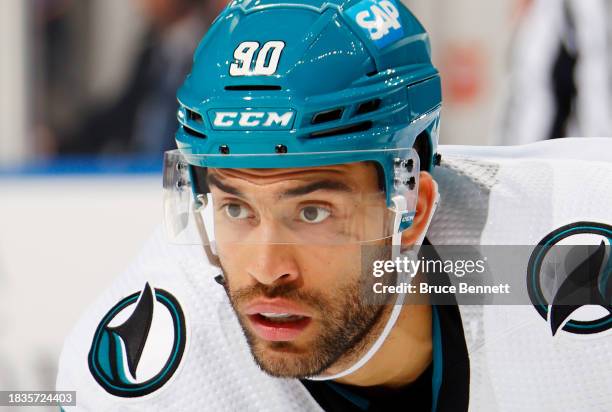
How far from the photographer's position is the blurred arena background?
299 cm

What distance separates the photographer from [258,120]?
5.24 ft

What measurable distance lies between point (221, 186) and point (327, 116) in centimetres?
21

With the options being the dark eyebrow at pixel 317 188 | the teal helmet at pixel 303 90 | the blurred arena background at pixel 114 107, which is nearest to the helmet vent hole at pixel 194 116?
the teal helmet at pixel 303 90

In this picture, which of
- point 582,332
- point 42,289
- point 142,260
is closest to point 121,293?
point 142,260

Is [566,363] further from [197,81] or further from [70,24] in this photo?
[70,24]

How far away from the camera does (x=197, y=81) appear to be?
1.68m

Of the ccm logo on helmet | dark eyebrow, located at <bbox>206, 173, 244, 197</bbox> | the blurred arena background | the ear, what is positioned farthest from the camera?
the blurred arena background

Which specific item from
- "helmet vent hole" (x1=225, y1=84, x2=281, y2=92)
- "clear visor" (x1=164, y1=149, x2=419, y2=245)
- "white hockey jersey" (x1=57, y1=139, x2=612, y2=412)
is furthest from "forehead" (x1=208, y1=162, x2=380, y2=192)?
"white hockey jersey" (x1=57, y1=139, x2=612, y2=412)

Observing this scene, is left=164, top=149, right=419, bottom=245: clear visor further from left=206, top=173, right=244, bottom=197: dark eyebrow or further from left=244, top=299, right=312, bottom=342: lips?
left=244, top=299, right=312, bottom=342: lips

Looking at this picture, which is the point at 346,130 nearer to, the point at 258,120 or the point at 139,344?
the point at 258,120

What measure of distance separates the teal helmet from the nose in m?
0.12

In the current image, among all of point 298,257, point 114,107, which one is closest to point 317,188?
point 298,257

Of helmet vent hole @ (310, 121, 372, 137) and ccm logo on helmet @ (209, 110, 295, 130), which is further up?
ccm logo on helmet @ (209, 110, 295, 130)

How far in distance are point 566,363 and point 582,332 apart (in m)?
0.06
